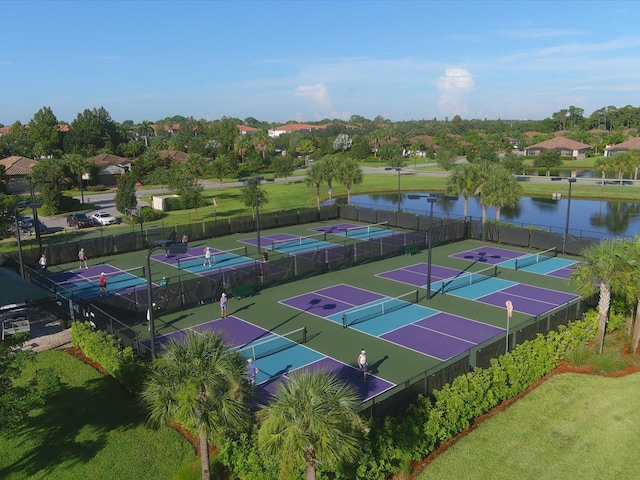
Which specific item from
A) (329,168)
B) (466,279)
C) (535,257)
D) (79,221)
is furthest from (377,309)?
(79,221)

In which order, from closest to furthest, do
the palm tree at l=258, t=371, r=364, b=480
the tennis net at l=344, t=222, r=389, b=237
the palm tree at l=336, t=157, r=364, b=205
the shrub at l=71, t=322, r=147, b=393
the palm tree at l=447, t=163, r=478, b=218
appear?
1. the palm tree at l=258, t=371, r=364, b=480
2. the shrub at l=71, t=322, r=147, b=393
3. the tennis net at l=344, t=222, r=389, b=237
4. the palm tree at l=447, t=163, r=478, b=218
5. the palm tree at l=336, t=157, r=364, b=205

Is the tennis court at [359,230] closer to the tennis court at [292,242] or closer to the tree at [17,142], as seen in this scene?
the tennis court at [292,242]

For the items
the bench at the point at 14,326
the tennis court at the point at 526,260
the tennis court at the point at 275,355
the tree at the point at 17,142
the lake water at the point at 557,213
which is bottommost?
the lake water at the point at 557,213

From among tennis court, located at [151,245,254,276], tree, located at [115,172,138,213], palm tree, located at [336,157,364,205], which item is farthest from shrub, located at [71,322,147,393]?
palm tree, located at [336,157,364,205]

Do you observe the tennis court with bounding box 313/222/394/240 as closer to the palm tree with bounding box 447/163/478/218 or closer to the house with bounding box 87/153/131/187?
the palm tree with bounding box 447/163/478/218

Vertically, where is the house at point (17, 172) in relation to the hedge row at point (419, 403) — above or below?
above

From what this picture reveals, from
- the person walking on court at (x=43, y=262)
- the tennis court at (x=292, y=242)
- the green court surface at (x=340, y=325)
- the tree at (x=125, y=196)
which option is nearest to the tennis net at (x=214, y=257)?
the green court surface at (x=340, y=325)

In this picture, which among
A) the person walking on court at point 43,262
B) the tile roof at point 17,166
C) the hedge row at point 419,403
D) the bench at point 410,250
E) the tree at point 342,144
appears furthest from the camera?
the tree at point 342,144
